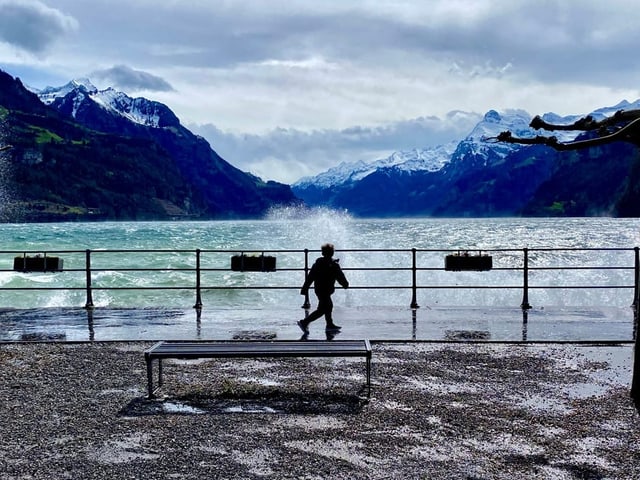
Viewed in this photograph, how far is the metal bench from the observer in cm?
818

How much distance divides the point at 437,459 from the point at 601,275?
164 ft

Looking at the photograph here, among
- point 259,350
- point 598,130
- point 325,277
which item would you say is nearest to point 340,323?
point 325,277

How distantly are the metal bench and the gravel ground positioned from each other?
0.43 metres

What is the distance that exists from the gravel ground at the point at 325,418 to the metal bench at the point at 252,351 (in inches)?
16.9

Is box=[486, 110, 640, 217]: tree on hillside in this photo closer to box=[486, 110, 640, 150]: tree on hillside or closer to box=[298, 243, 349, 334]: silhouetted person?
box=[486, 110, 640, 150]: tree on hillside

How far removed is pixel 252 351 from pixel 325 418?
4.82 feet

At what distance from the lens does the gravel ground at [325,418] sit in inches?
229

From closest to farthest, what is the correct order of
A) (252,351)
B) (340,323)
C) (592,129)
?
(592,129) → (252,351) → (340,323)

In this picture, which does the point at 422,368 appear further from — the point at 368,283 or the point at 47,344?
the point at 368,283

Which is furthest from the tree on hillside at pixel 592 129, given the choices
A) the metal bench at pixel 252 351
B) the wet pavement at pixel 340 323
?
the wet pavement at pixel 340 323

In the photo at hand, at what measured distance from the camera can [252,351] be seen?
8258 millimetres

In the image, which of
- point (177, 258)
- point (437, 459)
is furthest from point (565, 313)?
point (177, 258)

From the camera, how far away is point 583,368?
31.4 feet

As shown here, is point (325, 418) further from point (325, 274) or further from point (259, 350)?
point (325, 274)
